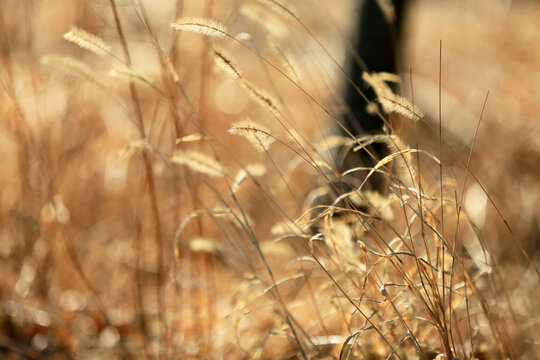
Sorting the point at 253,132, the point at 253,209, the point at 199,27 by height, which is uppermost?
the point at 199,27


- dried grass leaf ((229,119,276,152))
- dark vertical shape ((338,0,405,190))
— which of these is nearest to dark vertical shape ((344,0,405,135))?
dark vertical shape ((338,0,405,190))

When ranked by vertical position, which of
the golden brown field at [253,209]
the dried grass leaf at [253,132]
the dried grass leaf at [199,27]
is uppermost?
the dried grass leaf at [199,27]

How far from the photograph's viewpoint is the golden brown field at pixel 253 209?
1.11m

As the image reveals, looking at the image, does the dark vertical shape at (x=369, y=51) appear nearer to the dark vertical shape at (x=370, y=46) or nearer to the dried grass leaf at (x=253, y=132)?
the dark vertical shape at (x=370, y=46)

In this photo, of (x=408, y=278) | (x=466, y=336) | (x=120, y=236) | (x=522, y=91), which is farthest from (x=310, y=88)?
(x=408, y=278)

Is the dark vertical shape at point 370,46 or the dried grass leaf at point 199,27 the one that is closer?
the dried grass leaf at point 199,27

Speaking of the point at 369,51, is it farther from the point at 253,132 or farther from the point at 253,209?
the point at 253,132

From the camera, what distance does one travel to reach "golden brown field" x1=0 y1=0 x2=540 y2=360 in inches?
43.6

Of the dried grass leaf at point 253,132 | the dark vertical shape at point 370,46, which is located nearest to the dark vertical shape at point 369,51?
the dark vertical shape at point 370,46

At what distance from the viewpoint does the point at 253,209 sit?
104 inches

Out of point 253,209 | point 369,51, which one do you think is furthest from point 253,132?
point 253,209

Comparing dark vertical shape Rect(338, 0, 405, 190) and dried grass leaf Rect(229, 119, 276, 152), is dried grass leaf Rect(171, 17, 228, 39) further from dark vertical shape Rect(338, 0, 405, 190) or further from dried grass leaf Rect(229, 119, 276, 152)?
dark vertical shape Rect(338, 0, 405, 190)

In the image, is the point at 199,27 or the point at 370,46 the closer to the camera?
the point at 199,27

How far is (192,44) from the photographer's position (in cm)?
371
